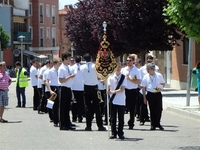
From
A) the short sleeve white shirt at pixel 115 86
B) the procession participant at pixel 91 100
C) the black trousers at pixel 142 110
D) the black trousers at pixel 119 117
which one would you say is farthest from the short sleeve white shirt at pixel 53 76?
the black trousers at pixel 119 117

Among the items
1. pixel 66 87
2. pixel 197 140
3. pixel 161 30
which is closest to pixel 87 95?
pixel 66 87

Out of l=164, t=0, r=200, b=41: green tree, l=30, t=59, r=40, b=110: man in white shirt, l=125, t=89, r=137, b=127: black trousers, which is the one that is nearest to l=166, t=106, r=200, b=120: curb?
l=125, t=89, r=137, b=127: black trousers

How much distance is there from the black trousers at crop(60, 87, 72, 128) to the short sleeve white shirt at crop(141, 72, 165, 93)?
203 cm

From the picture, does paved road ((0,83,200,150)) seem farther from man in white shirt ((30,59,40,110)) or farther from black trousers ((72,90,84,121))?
man in white shirt ((30,59,40,110))

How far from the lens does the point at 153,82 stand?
1568cm

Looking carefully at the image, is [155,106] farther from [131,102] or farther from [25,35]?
[25,35]

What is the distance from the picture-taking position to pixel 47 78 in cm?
1791

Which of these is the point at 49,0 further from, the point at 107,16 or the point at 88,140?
the point at 88,140

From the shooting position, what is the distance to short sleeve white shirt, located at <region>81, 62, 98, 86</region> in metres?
15.8

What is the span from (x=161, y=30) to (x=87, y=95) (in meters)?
15.4

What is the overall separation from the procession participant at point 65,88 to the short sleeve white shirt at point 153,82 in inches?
76.0

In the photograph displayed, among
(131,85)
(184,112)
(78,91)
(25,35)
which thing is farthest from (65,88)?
(25,35)

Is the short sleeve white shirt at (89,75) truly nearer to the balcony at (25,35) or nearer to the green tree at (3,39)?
the green tree at (3,39)

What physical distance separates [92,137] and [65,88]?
2.02 m
